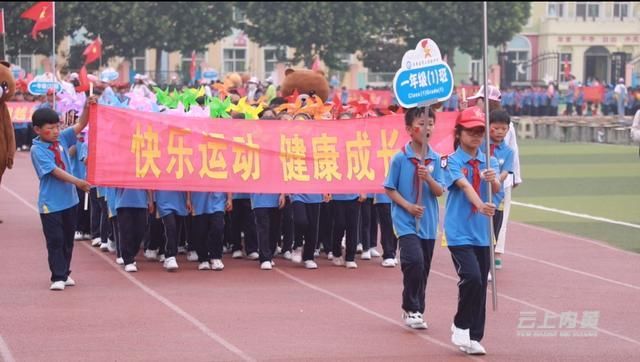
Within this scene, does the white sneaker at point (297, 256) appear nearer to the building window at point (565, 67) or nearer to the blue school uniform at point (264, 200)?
the blue school uniform at point (264, 200)

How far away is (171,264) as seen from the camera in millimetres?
14250

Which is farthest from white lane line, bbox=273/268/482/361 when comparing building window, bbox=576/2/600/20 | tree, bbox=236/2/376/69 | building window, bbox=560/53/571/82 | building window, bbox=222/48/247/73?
building window, bbox=576/2/600/20

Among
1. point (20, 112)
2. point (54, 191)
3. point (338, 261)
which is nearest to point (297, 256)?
point (338, 261)

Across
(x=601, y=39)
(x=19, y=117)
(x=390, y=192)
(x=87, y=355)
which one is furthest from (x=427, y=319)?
(x=601, y=39)

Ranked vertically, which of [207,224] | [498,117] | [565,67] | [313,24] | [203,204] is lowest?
[207,224]

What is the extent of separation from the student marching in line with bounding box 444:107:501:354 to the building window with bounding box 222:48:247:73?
63812 millimetres

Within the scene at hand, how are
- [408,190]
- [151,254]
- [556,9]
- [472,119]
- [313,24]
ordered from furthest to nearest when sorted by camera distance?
1. [556,9]
2. [313,24]
3. [151,254]
4. [408,190]
5. [472,119]

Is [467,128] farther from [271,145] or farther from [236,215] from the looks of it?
[236,215]

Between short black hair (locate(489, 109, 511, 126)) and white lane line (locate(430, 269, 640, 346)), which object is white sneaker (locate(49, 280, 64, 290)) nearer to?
white lane line (locate(430, 269, 640, 346))

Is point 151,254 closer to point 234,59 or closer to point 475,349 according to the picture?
point 475,349

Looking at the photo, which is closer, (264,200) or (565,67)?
(264,200)

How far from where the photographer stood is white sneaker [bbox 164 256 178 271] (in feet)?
46.7

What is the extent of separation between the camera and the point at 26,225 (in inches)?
739

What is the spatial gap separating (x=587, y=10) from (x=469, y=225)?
68400 millimetres
